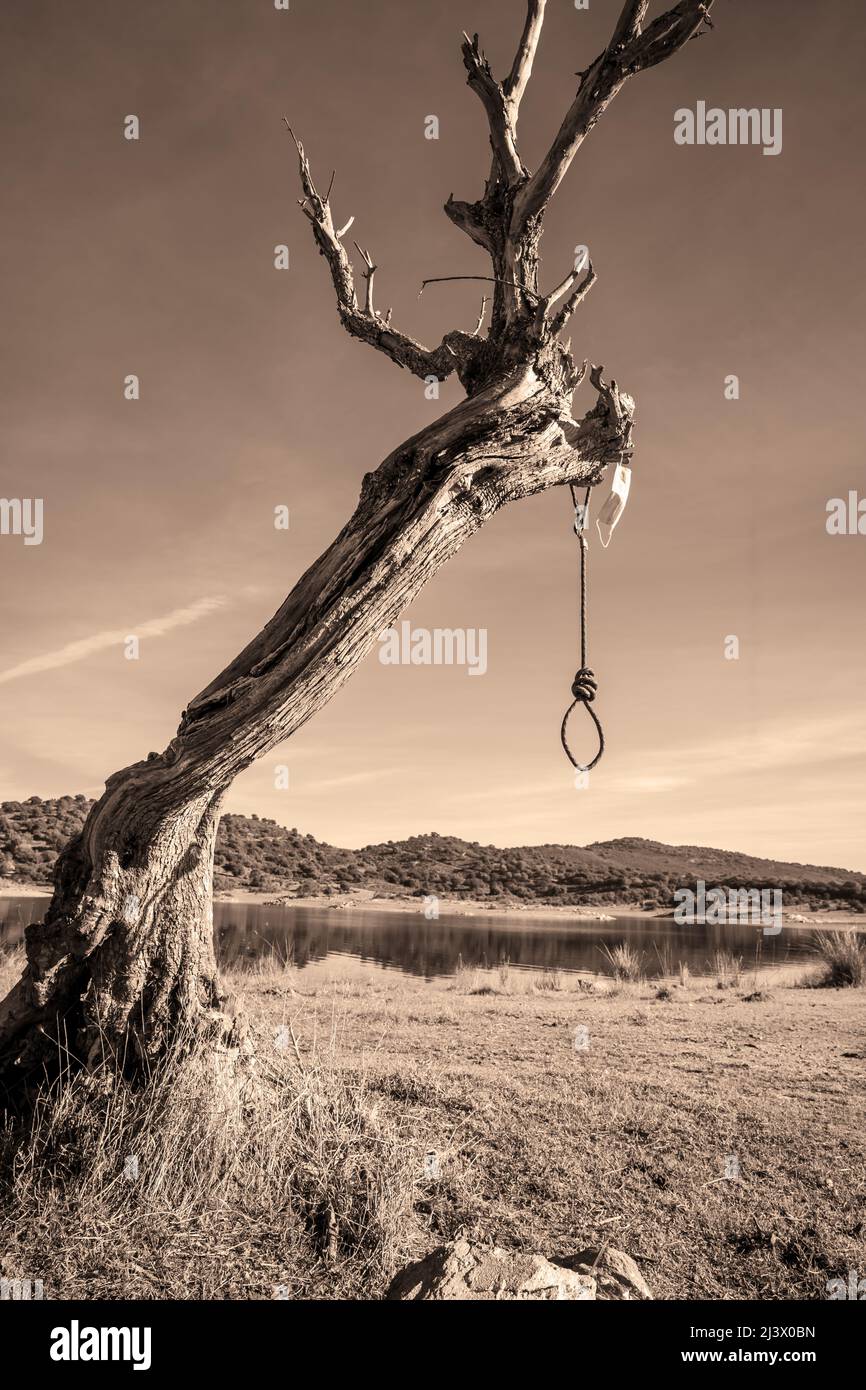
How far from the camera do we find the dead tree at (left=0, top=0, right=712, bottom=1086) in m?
4.11

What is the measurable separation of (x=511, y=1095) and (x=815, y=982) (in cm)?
1040

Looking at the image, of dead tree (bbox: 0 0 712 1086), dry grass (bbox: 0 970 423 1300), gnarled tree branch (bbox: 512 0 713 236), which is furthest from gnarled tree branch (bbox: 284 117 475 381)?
dry grass (bbox: 0 970 423 1300)

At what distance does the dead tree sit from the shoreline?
39.1 metres

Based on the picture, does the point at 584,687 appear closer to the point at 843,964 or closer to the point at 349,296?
the point at 349,296

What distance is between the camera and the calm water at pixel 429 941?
65.5ft

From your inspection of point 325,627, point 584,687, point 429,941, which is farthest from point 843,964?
point 429,941

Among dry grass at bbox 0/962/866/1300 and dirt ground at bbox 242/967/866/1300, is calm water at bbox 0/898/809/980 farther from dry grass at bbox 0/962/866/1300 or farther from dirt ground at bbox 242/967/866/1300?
dry grass at bbox 0/962/866/1300

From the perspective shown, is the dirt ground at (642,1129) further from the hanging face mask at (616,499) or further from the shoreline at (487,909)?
the shoreline at (487,909)

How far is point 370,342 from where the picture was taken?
5.28 meters

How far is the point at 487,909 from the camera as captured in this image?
2029 inches

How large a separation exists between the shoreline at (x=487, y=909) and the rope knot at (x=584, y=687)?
129 ft
